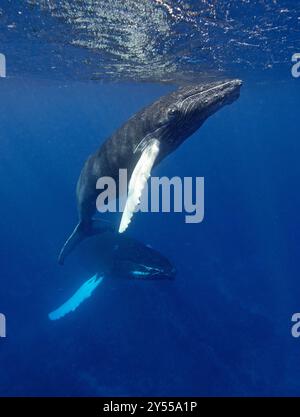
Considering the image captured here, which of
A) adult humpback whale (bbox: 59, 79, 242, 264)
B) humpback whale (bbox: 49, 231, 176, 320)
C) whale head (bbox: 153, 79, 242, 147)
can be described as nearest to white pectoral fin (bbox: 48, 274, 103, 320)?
humpback whale (bbox: 49, 231, 176, 320)

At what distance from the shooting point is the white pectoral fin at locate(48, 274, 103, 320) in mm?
13734

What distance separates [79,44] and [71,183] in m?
21.6

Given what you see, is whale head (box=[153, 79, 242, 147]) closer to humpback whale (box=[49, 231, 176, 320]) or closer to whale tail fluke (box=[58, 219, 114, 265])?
whale tail fluke (box=[58, 219, 114, 265])

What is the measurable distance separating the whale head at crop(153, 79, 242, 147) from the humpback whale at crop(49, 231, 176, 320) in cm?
711

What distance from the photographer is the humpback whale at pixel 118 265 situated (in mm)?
14170

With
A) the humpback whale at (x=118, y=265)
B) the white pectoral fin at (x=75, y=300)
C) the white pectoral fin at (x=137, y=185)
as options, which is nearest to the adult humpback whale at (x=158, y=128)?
the white pectoral fin at (x=137, y=185)

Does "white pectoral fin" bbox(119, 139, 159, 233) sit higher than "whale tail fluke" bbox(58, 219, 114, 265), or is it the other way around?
"white pectoral fin" bbox(119, 139, 159, 233)

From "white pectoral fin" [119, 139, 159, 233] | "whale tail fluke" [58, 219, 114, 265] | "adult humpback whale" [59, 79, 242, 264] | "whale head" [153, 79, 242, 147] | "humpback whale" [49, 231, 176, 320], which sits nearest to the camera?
"white pectoral fin" [119, 139, 159, 233]

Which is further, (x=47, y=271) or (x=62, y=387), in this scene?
(x=47, y=271)

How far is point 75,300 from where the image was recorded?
1400cm

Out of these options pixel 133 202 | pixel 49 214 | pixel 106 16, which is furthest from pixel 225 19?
pixel 49 214

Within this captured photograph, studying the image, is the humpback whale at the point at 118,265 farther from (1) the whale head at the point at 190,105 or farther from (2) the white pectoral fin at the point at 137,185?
(2) the white pectoral fin at the point at 137,185

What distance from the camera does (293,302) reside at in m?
20.5

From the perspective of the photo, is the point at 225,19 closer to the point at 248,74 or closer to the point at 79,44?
the point at 79,44
